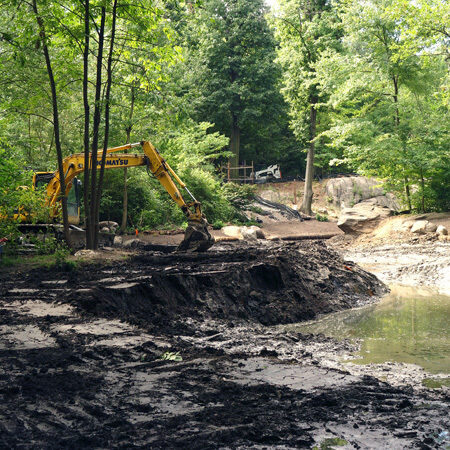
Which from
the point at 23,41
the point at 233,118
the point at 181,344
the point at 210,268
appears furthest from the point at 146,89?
the point at 233,118

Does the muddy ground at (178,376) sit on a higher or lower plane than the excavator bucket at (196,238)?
lower

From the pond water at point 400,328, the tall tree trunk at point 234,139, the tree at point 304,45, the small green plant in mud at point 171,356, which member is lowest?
the pond water at point 400,328

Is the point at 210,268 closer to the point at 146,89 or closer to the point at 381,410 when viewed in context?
the point at 146,89

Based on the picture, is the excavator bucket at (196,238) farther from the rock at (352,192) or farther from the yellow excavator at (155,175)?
the rock at (352,192)

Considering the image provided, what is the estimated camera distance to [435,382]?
20.1 ft

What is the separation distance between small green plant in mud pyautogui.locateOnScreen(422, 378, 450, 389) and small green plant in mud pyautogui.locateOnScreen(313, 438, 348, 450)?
2.25 m

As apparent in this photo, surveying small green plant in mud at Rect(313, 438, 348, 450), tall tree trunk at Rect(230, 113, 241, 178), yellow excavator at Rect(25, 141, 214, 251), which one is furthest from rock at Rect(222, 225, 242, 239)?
small green plant in mud at Rect(313, 438, 348, 450)

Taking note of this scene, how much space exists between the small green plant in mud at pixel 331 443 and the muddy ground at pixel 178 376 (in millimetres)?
36

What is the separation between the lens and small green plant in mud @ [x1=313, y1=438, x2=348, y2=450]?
3945mm

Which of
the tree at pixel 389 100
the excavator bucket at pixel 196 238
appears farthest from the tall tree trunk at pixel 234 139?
the excavator bucket at pixel 196 238

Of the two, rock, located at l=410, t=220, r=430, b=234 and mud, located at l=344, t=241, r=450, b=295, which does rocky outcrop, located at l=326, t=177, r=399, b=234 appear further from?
mud, located at l=344, t=241, r=450, b=295

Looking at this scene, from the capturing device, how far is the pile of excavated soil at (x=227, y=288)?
874 cm

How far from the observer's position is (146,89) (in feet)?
45.8

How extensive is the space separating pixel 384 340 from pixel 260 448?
5.17 meters
